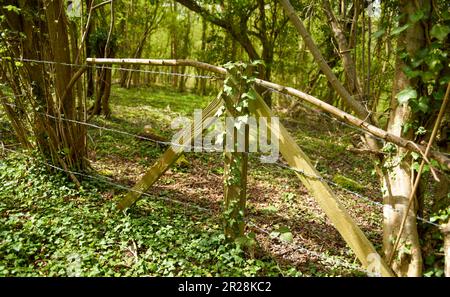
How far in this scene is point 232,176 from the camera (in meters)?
3.06

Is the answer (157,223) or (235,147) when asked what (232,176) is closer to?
(235,147)

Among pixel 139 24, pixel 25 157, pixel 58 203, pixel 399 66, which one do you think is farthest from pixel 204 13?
pixel 139 24

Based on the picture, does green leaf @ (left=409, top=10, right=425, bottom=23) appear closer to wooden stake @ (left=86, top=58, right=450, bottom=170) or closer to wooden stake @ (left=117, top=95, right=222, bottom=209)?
wooden stake @ (left=86, top=58, right=450, bottom=170)

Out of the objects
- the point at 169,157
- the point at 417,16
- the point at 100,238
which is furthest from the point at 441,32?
the point at 100,238

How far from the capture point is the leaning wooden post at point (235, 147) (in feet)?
9.32

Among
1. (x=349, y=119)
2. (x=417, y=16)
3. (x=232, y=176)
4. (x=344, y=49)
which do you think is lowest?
(x=232, y=176)

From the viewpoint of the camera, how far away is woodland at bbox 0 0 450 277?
2.59 meters

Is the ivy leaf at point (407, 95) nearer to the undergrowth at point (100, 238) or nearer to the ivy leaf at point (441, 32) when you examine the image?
the ivy leaf at point (441, 32)

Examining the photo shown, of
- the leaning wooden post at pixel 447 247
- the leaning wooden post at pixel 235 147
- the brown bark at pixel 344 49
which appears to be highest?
the brown bark at pixel 344 49

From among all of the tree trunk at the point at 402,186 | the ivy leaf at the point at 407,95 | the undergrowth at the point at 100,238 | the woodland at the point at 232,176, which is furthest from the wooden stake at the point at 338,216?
the ivy leaf at the point at 407,95

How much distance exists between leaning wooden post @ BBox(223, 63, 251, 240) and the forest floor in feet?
1.02

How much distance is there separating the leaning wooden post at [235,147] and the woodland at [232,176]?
1 centimetres

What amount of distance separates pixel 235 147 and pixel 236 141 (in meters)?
0.05
